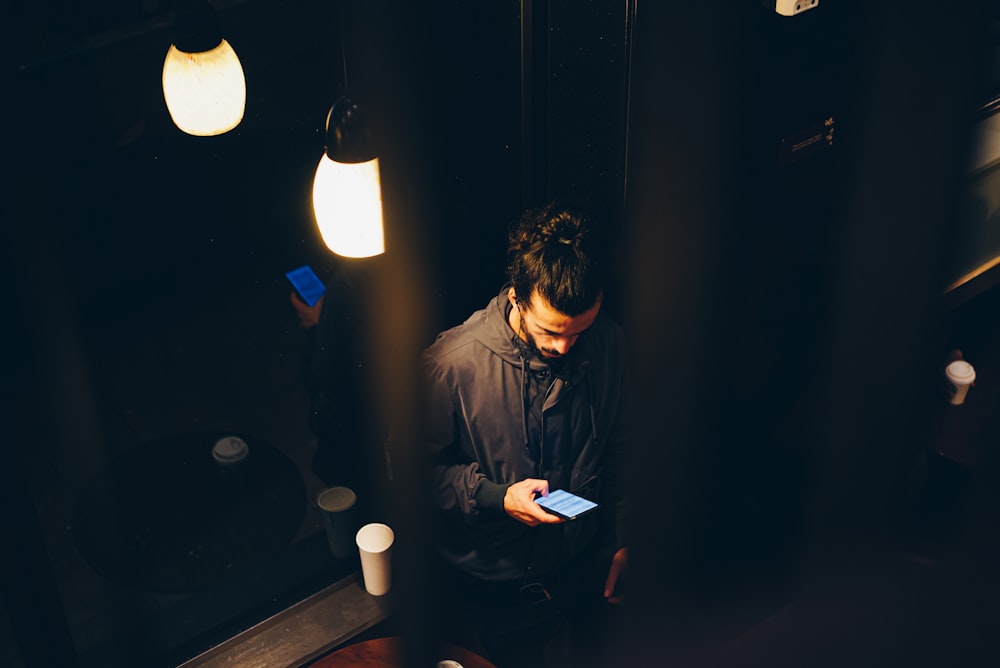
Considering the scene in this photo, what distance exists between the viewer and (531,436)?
294 centimetres

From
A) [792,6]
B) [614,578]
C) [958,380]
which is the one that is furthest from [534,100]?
[958,380]

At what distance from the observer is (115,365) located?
17.5 feet

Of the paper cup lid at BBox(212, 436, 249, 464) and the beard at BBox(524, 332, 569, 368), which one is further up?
the beard at BBox(524, 332, 569, 368)

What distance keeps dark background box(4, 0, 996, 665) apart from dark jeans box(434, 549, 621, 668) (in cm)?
48

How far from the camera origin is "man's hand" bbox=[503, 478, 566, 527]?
278 cm

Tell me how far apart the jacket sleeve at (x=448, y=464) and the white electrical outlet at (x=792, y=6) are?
4.98 feet

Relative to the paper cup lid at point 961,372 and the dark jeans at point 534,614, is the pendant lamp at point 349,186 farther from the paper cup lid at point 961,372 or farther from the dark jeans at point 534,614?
the paper cup lid at point 961,372

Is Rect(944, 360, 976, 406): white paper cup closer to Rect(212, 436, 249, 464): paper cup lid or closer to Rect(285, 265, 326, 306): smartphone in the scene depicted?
Rect(285, 265, 326, 306): smartphone

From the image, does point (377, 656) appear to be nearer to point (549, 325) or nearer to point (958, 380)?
point (549, 325)

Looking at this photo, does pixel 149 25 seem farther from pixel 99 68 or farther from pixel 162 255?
pixel 162 255

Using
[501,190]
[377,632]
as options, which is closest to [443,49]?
[501,190]

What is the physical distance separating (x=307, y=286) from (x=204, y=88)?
2.66 feet

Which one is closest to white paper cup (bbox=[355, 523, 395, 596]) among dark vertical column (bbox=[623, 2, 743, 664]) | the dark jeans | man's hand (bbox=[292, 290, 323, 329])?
the dark jeans

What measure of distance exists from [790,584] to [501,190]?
9.24 feet
